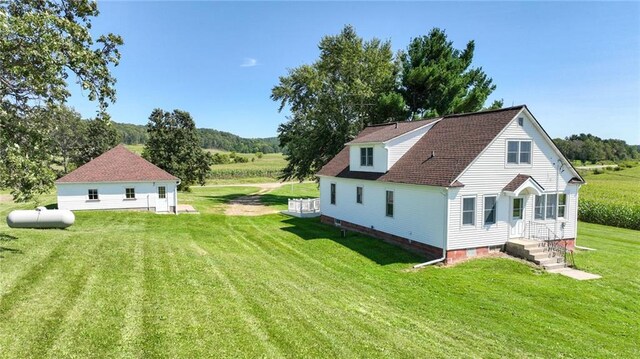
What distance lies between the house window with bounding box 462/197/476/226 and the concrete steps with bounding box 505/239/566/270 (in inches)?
93.0


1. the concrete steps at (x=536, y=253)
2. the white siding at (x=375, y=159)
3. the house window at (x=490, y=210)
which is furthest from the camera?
the white siding at (x=375, y=159)

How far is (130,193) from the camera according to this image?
2923 centimetres

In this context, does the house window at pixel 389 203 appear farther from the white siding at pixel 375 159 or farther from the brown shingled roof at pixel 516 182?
the brown shingled roof at pixel 516 182

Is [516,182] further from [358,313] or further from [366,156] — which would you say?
[358,313]

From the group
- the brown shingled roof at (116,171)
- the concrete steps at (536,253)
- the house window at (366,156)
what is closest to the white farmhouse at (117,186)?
the brown shingled roof at (116,171)

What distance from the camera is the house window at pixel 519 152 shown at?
18094 mm

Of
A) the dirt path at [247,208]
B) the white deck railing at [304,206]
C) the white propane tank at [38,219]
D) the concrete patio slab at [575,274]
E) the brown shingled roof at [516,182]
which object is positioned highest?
the brown shingled roof at [516,182]

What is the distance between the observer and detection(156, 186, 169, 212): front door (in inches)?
1179

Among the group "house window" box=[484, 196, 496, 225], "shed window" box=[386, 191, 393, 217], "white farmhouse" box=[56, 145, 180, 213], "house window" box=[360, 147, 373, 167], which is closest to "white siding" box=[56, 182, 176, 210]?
"white farmhouse" box=[56, 145, 180, 213]

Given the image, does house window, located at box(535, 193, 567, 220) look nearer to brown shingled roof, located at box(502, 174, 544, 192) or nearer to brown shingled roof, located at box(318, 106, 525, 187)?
brown shingled roof, located at box(502, 174, 544, 192)

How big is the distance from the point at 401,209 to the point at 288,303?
415 inches

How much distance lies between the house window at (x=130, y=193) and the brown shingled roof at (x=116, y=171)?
→ 0.82m

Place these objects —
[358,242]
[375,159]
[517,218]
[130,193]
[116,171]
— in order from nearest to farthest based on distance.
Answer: [517,218], [358,242], [375,159], [130,193], [116,171]

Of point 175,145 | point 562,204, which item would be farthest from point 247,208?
point 562,204
